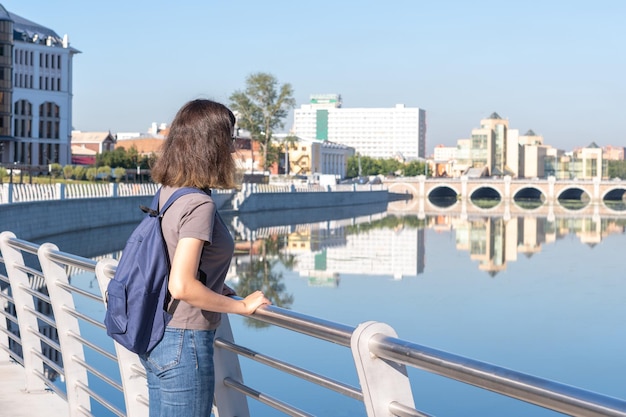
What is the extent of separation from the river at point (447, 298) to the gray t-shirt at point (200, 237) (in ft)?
26.8

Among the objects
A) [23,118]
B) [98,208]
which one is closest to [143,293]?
[98,208]

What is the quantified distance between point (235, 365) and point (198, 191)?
80 centimetres

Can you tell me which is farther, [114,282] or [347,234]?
[347,234]

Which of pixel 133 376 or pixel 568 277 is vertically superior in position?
pixel 133 376

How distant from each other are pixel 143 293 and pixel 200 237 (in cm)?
22

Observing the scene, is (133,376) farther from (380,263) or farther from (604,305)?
(380,263)

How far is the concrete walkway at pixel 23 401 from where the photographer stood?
4994mm

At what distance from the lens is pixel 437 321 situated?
1998cm

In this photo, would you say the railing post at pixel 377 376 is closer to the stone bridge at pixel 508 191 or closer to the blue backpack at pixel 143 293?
the blue backpack at pixel 143 293

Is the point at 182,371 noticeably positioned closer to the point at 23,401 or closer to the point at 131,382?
the point at 131,382

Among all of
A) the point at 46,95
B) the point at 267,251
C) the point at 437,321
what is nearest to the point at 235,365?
the point at 437,321

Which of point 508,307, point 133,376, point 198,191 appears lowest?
point 508,307

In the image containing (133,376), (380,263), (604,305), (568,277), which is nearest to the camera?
(133,376)

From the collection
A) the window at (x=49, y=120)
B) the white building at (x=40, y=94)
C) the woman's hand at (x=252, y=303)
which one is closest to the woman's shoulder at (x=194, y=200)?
the woman's hand at (x=252, y=303)
